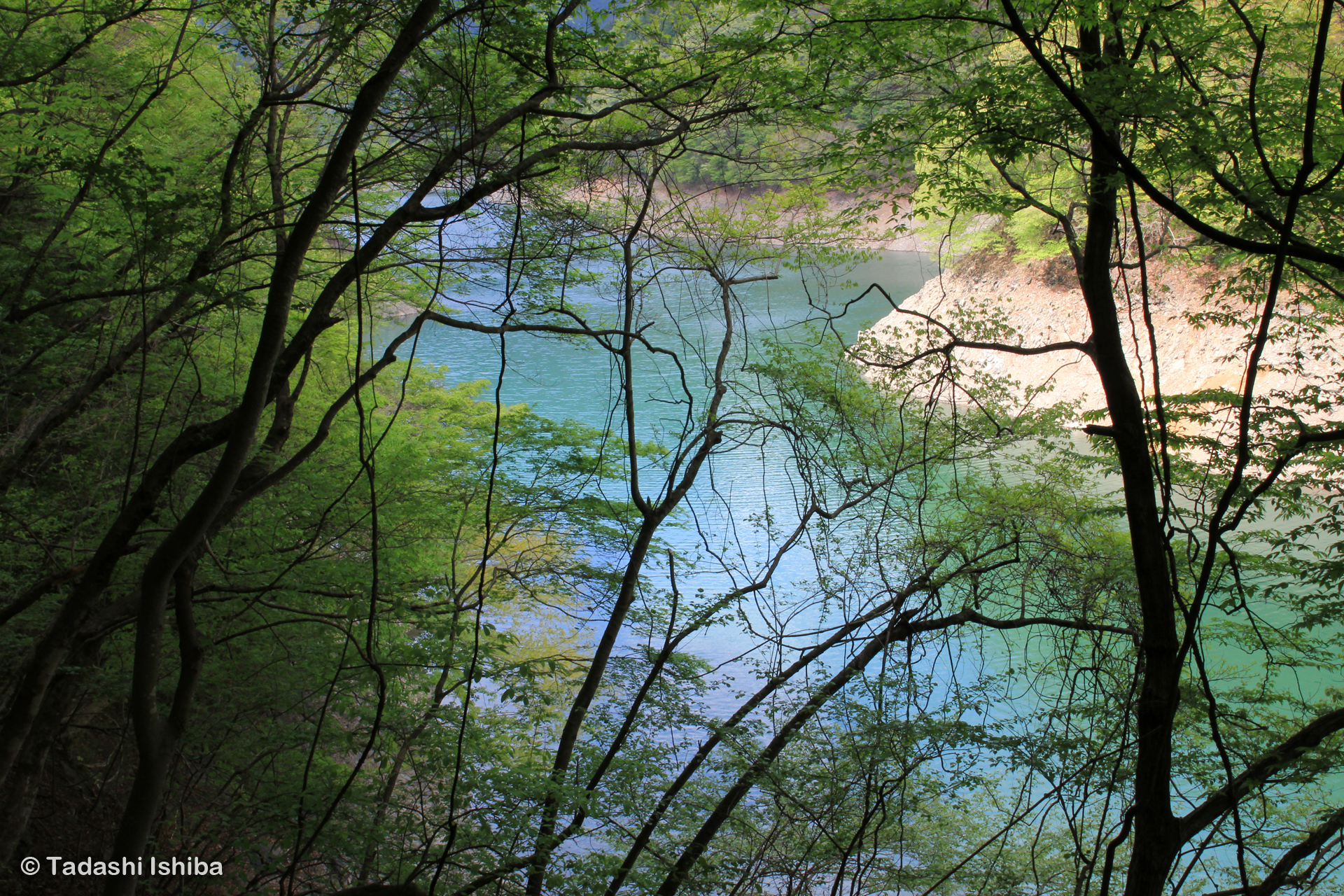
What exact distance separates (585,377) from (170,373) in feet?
30.7

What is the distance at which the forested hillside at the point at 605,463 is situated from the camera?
104 inches

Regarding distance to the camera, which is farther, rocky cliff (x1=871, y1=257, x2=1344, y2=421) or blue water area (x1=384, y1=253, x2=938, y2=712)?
rocky cliff (x1=871, y1=257, x2=1344, y2=421)

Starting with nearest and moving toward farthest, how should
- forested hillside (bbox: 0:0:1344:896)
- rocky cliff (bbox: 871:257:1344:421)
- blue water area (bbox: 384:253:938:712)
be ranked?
forested hillside (bbox: 0:0:1344:896) → blue water area (bbox: 384:253:938:712) → rocky cliff (bbox: 871:257:1344:421)

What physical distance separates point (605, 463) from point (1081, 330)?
13.5 meters

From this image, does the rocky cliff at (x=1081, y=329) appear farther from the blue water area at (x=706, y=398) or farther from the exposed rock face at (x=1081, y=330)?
the blue water area at (x=706, y=398)

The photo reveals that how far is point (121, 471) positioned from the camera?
5.99 m

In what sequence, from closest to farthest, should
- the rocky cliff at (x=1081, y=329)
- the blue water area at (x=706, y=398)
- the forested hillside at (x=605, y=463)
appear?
the forested hillside at (x=605, y=463) → the blue water area at (x=706, y=398) → the rocky cliff at (x=1081, y=329)

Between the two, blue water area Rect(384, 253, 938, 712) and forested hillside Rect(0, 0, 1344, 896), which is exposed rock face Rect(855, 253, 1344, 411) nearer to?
blue water area Rect(384, 253, 938, 712)

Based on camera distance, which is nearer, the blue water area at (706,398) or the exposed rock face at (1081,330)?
the blue water area at (706,398)

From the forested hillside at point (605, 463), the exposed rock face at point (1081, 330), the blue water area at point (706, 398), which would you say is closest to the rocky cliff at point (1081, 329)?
the exposed rock face at point (1081, 330)

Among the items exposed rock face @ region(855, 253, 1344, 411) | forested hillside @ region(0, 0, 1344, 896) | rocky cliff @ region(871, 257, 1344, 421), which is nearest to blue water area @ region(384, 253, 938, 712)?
forested hillside @ region(0, 0, 1344, 896)

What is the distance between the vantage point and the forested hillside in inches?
104

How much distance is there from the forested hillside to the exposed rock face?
5.54 m

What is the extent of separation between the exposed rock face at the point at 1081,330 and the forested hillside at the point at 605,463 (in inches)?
218
